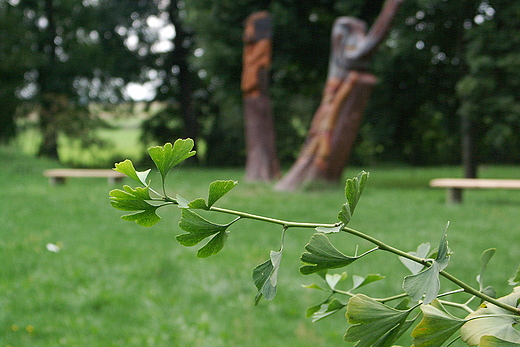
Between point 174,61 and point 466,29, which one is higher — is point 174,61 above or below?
below

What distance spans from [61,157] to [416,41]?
29.0 feet

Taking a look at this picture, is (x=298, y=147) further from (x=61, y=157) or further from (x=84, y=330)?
(x=84, y=330)

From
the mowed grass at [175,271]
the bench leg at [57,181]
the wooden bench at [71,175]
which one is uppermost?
the mowed grass at [175,271]

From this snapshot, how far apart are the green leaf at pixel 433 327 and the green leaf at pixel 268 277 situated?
0.09 metres

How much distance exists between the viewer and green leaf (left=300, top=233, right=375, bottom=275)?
11.9 inches

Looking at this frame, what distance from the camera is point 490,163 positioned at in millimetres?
14992

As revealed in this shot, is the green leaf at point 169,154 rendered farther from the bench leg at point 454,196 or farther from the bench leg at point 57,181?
the bench leg at point 57,181

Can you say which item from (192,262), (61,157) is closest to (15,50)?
(61,157)

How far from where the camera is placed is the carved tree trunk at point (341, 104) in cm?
708

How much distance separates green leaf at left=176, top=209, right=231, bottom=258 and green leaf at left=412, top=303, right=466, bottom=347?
0.42 feet

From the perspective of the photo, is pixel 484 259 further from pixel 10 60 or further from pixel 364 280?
pixel 10 60

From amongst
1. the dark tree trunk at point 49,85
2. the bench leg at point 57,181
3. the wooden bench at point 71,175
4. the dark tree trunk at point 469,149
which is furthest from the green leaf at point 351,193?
the dark tree trunk at point 49,85

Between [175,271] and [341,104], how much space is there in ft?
15.0

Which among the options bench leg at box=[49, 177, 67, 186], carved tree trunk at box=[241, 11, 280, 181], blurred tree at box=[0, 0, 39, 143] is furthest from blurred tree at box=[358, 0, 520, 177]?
blurred tree at box=[0, 0, 39, 143]
